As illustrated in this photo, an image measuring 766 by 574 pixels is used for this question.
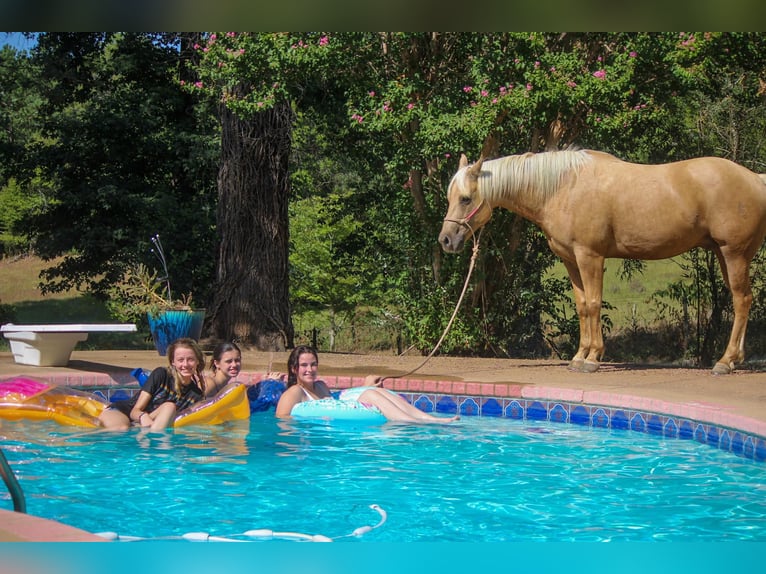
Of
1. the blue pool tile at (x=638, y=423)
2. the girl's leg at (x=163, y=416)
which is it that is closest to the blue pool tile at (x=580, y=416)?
the blue pool tile at (x=638, y=423)

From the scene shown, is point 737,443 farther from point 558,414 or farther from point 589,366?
point 589,366

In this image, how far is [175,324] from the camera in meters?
10.9

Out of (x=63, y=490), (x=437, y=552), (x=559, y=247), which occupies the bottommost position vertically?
(x=63, y=490)

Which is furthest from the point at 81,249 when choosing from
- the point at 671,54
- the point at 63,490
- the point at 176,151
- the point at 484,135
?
the point at 63,490

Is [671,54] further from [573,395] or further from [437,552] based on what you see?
[437,552]

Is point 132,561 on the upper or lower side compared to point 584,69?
lower

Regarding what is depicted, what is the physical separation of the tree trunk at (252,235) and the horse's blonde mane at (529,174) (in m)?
4.87

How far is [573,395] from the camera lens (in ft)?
27.4

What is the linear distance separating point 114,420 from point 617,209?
525cm

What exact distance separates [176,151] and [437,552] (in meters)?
15.7

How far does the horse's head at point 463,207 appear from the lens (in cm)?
969

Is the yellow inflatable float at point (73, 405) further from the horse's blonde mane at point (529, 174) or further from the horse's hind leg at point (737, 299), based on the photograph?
the horse's hind leg at point (737, 299)

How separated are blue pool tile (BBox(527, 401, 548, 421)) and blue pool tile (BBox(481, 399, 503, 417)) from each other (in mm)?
287

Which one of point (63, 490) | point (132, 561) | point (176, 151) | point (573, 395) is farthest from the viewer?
point (176, 151)
